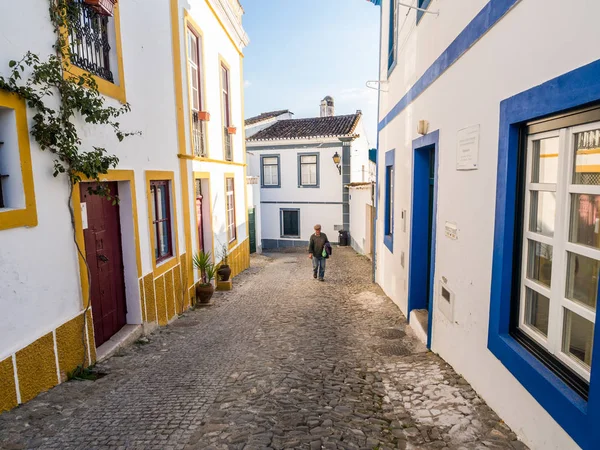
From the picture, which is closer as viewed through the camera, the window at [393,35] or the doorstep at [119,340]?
the doorstep at [119,340]

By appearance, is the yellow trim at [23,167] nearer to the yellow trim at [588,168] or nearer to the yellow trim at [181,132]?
the yellow trim at [181,132]

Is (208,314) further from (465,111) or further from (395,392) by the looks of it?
(465,111)

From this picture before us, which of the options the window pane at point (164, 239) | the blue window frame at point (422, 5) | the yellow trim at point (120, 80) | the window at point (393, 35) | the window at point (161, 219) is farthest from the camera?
the window at point (393, 35)

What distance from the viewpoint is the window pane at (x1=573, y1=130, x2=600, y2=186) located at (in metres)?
2.04

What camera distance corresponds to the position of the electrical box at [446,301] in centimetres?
402

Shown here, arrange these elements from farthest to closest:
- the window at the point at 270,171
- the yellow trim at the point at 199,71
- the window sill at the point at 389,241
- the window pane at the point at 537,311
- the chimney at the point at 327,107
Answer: the chimney at the point at 327,107
the window at the point at 270,171
the yellow trim at the point at 199,71
the window sill at the point at 389,241
the window pane at the point at 537,311

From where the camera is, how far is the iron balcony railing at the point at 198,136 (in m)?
8.45

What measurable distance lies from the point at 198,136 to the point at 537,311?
7605 mm

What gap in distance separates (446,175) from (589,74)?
2265 millimetres

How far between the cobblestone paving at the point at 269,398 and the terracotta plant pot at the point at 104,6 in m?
4.21

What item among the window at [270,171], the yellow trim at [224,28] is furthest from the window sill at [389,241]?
the window at [270,171]

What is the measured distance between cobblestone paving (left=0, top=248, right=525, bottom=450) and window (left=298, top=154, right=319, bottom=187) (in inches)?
571

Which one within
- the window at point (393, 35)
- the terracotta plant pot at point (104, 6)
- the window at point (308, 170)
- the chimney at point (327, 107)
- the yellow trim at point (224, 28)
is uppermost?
the chimney at point (327, 107)

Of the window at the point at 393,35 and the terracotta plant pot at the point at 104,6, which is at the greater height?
the window at the point at 393,35
